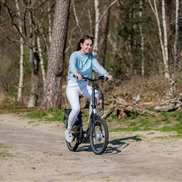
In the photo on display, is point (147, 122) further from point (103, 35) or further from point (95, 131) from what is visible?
point (103, 35)

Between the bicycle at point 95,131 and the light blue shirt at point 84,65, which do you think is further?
the light blue shirt at point 84,65

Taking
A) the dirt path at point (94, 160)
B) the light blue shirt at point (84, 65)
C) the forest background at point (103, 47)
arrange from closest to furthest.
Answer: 1. the dirt path at point (94, 160)
2. the light blue shirt at point (84, 65)
3. the forest background at point (103, 47)

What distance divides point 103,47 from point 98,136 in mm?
18771

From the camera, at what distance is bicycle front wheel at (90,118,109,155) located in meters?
9.18

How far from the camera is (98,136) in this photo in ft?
30.5

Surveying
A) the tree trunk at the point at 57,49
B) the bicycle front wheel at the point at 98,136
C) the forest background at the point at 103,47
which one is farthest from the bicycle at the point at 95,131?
the tree trunk at the point at 57,49

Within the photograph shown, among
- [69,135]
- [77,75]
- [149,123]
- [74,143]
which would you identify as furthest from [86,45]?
[149,123]

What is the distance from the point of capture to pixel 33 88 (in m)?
23.2

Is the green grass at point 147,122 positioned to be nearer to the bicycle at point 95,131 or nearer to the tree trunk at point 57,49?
the bicycle at point 95,131

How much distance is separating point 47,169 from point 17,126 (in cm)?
749

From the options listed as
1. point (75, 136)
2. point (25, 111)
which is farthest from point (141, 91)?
point (75, 136)

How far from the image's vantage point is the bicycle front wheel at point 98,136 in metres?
9.18

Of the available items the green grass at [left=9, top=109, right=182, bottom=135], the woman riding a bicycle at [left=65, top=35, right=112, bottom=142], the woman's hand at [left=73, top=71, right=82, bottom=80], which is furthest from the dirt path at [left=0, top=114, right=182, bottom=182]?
the woman's hand at [left=73, top=71, right=82, bottom=80]

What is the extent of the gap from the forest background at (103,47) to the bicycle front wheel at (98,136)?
6.65 meters
